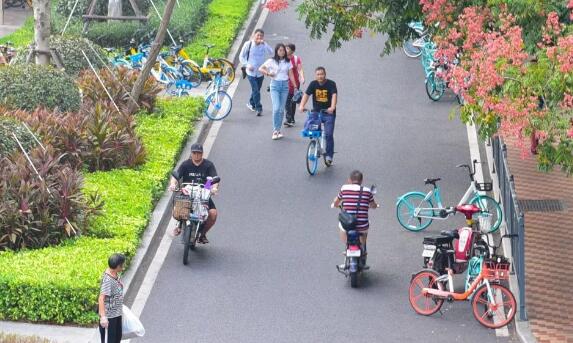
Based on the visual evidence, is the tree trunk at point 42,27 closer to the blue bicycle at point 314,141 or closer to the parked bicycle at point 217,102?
the parked bicycle at point 217,102

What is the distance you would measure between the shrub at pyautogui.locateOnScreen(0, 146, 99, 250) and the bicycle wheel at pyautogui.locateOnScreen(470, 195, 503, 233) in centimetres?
545

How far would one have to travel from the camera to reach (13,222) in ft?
57.2

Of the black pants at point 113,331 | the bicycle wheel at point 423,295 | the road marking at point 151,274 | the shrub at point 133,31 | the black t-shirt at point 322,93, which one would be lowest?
the black pants at point 113,331

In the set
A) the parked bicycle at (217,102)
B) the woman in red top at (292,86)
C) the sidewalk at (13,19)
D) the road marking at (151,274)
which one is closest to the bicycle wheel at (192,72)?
the parked bicycle at (217,102)

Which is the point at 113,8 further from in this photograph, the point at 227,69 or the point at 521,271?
the point at 521,271

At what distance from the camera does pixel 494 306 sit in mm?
15859

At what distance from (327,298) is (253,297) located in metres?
0.91

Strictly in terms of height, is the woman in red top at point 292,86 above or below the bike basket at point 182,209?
above

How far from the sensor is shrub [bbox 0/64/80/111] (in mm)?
22312

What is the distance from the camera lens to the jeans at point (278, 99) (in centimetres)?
2403

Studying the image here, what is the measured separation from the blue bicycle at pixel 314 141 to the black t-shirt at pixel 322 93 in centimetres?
12

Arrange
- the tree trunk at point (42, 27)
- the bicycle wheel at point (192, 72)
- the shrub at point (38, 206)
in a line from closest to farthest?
1. the shrub at point (38, 206)
2. the tree trunk at point (42, 27)
3. the bicycle wheel at point (192, 72)

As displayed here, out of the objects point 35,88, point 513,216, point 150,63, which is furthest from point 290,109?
point 513,216

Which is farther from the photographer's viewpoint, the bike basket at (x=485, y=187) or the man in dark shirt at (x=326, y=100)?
the man in dark shirt at (x=326, y=100)
